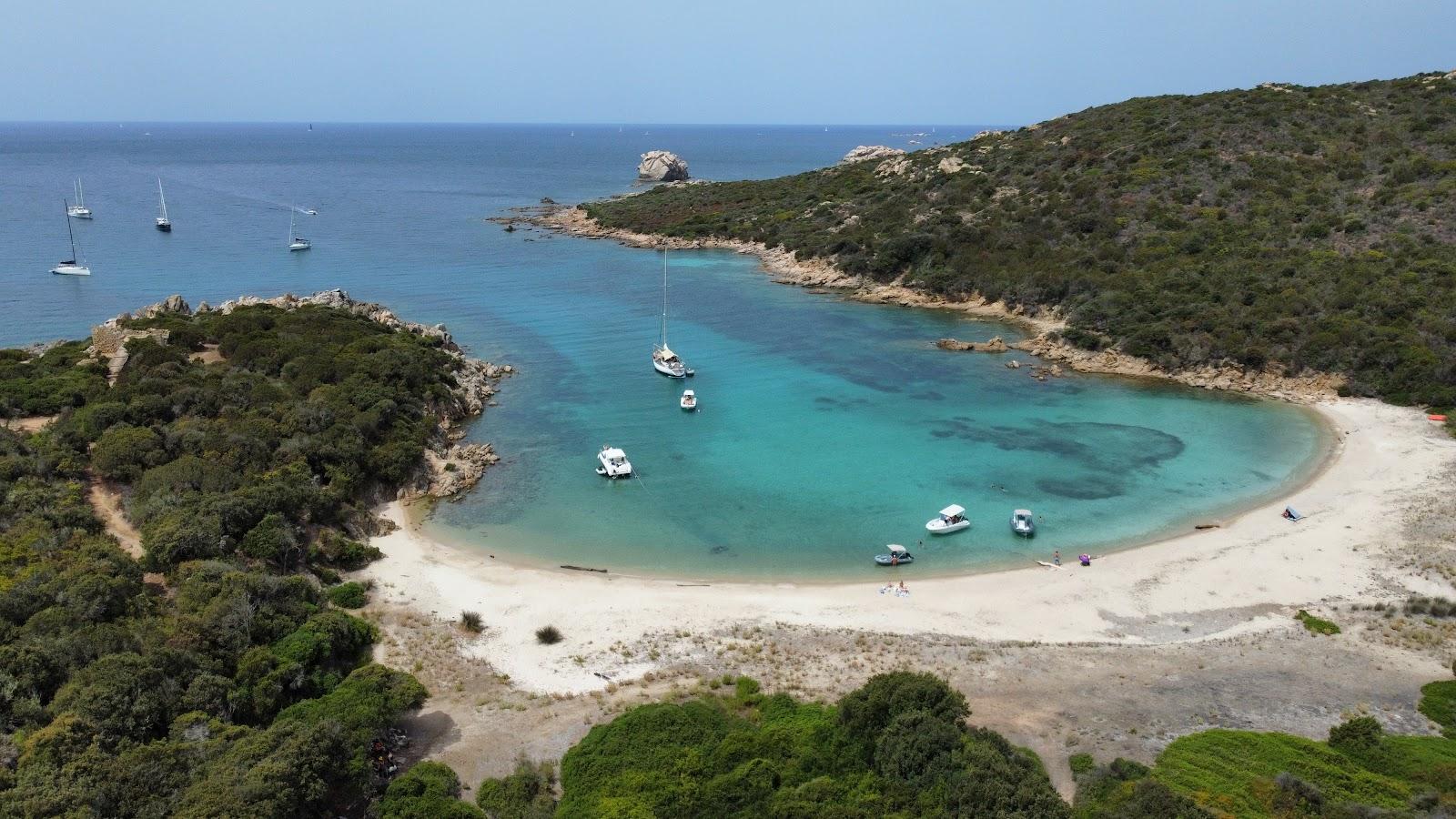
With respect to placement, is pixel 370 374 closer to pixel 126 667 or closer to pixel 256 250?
pixel 126 667

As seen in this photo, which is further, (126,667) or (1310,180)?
(1310,180)

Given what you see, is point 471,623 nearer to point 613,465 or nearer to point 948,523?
point 613,465

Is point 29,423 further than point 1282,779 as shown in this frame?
Yes

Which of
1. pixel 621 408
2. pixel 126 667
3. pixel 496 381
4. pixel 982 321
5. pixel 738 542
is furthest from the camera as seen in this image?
pixel 982 321

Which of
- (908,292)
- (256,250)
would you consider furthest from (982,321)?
(256,250)

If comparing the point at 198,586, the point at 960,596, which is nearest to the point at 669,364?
the point at 960,596

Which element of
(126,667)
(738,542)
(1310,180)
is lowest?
(738,542)
